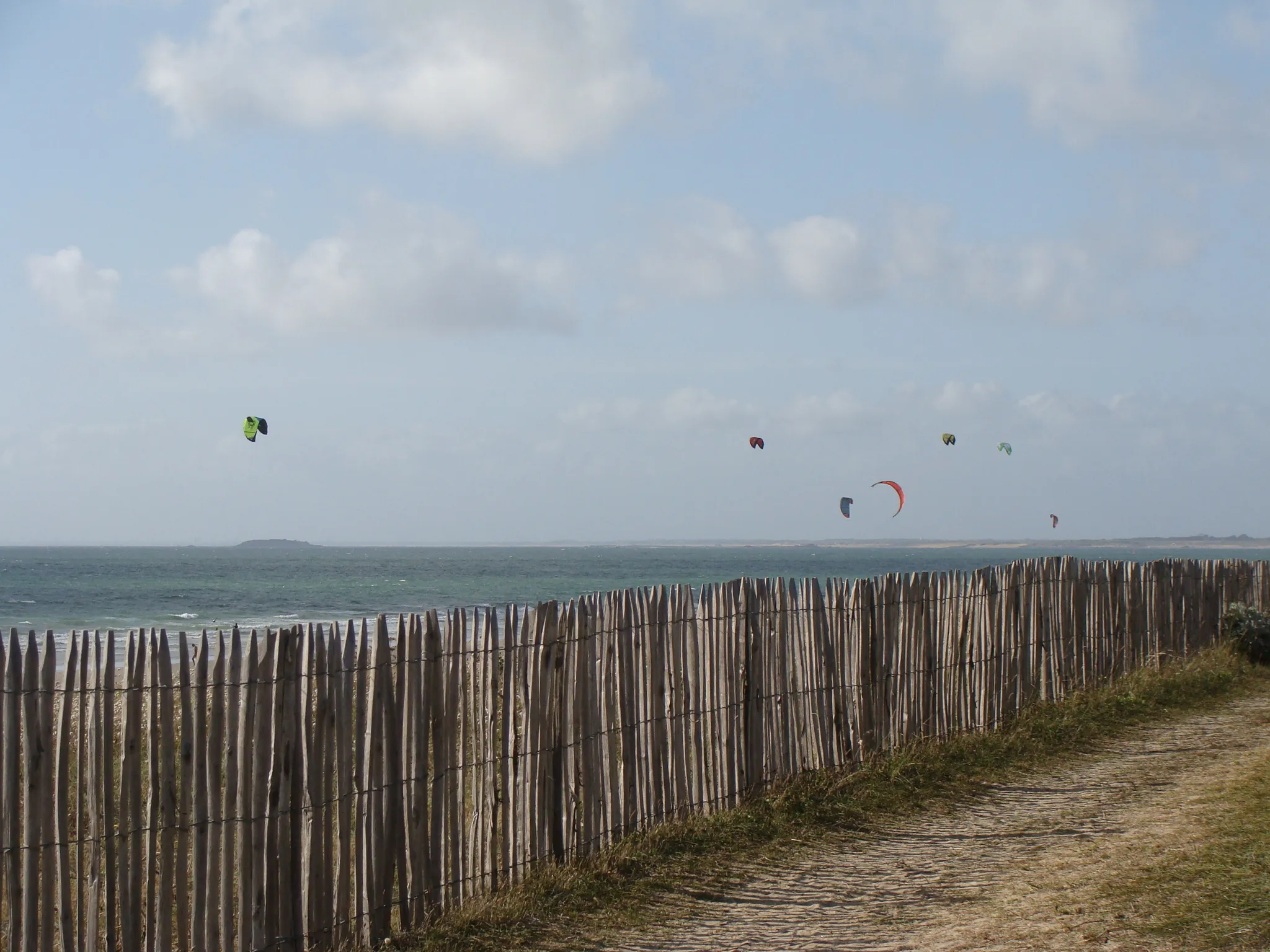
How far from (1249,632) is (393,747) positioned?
11.3m

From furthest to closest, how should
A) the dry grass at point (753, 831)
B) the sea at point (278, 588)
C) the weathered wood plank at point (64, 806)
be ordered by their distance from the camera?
the sea at point (278, 588)
the dry grass at point (753, 831)
the weathered wood plank at point (64, 806)

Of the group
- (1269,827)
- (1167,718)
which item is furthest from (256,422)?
(1269,827)

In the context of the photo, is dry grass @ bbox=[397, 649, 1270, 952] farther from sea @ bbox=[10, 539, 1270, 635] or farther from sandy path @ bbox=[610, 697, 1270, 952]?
sea @ bbox=[10, 539, 1270, 635]

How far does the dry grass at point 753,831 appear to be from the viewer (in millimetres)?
5012

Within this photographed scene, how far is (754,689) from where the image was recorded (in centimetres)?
696

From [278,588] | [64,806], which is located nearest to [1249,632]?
[64,806]

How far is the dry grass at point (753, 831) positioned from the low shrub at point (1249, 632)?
318 cm

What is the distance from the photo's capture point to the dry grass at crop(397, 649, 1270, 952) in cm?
501

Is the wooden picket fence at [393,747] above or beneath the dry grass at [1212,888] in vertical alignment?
above

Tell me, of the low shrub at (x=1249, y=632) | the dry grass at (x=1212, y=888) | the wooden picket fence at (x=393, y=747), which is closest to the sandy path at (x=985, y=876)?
the dry grass at (x=1212, y=888)

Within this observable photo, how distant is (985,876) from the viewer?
5.66 meters

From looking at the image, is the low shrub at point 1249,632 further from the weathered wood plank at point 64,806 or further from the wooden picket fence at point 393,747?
the weathered wood plank at point 64,806

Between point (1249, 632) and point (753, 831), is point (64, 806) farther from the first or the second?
point (1249, 632)

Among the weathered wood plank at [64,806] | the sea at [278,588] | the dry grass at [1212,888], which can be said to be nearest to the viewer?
the weathered wood plank at [64,806]
